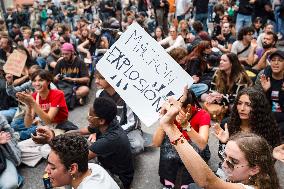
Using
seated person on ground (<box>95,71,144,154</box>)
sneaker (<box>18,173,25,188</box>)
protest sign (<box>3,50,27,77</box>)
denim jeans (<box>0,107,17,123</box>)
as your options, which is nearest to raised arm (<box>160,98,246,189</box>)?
seated person on ground (<box>95,71,144,154</box>)

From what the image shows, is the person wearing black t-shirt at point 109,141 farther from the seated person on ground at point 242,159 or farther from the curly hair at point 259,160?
the curly hair at point 259,160

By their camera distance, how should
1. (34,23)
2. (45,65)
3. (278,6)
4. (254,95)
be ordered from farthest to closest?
(34,23)
(278,6)
(45,65)
(254,95)

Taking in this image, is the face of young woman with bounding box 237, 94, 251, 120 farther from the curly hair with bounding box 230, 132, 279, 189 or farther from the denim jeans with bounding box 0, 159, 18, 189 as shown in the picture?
the denim jeans with bounding box 0, 159, 18, 189

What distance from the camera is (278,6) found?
29.2 ft

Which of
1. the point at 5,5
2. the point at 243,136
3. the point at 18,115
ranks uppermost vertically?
the point at 243,136

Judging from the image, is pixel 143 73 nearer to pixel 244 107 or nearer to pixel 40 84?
pixel 244 107

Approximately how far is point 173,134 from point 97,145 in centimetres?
164

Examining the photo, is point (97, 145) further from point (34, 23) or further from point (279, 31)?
point (34, 23)

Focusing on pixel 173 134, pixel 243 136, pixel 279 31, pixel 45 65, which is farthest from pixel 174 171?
pixel 279 31

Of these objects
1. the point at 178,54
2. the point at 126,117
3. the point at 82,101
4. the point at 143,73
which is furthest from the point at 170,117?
the point at 82,101

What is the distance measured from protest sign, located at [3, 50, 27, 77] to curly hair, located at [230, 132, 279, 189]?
14.5 feet

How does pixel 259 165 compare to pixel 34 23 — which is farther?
pixel 34 23

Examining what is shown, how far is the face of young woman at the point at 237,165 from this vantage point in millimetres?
2111

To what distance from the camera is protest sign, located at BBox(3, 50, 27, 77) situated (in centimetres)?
589
